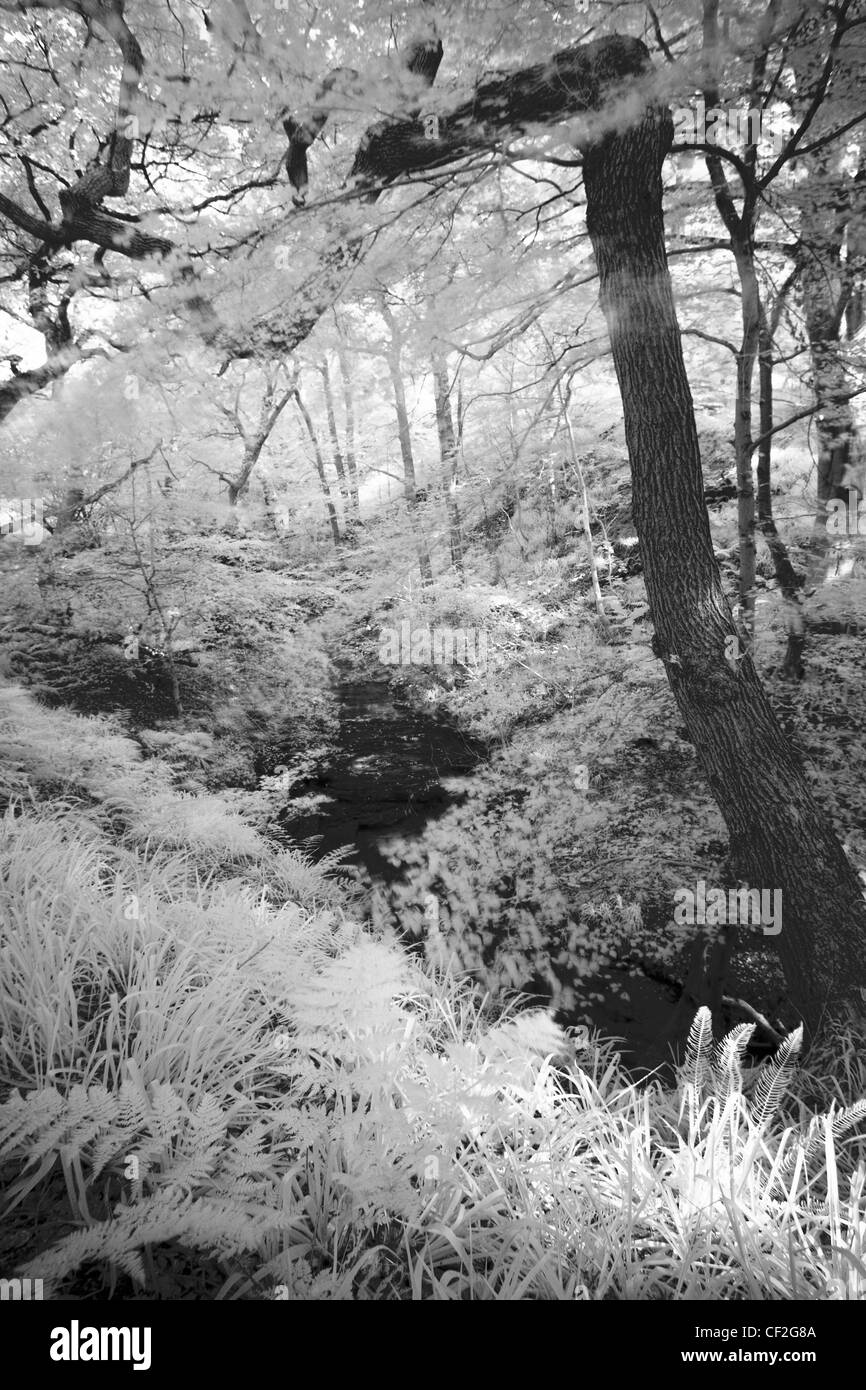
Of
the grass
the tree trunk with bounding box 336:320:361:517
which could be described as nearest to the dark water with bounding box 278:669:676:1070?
the grass

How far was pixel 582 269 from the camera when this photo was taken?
10.2 ft

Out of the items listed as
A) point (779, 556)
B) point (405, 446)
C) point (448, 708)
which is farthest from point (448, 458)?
point (779, 556)

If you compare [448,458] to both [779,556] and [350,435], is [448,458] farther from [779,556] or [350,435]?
[779,556]

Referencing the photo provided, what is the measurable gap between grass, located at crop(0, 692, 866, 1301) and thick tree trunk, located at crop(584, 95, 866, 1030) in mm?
423

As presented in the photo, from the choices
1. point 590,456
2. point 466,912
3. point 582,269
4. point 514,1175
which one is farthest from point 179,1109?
point 590,456

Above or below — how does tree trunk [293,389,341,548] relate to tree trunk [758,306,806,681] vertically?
A: above

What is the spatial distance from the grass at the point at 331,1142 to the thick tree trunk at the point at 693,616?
1.39 feet

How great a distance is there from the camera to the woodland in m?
1.22

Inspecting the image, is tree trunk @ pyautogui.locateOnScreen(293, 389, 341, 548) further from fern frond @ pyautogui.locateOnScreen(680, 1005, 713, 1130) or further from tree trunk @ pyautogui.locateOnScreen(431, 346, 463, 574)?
fern frond @ pyautogui.locateOnScreen(680, 1005, 713, 1130)

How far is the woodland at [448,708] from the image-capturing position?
122cm

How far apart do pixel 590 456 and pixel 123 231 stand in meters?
4.00

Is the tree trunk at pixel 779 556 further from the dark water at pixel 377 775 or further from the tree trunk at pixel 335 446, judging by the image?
the tree trunk at pixel 335 446

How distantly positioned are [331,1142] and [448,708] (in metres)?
3.81

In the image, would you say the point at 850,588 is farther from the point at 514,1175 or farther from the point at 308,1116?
the point at 308,1116
